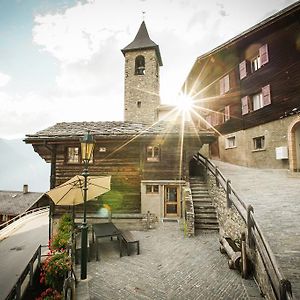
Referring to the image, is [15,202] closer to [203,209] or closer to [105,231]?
[105,231]

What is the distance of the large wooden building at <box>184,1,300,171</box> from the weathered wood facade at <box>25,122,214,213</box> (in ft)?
17.1

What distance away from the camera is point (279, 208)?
840 cm

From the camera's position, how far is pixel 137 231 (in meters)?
12.0

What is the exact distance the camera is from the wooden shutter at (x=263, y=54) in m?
15.4

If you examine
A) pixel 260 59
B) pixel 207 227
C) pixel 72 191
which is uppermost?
pixel 260 59

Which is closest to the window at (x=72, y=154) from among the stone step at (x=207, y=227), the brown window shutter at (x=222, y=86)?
the stone step at (x=207, y=227)

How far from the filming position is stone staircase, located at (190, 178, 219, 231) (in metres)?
11.4

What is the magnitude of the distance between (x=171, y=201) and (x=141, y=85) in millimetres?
15722

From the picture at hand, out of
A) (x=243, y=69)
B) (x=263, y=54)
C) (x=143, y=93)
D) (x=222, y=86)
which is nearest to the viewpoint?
(x=263, y=54)

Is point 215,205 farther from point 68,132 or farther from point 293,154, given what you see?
point 68,132

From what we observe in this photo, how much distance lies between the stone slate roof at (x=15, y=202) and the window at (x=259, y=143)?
31.7 meters

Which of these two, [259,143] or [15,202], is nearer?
[259,143]

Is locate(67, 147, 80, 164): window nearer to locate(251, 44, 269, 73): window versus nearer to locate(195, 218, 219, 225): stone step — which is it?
locate(195, 218, 219, 225): stone step

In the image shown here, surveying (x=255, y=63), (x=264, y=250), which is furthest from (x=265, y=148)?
(x=264, y=250)
